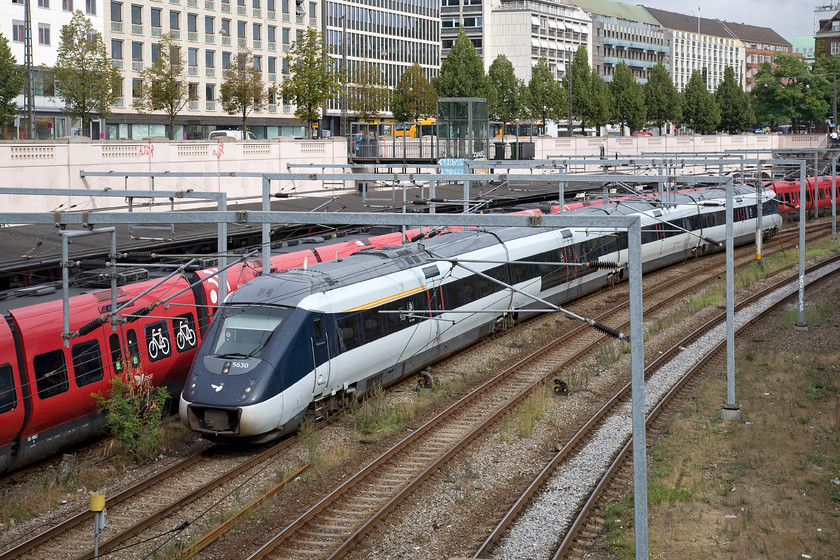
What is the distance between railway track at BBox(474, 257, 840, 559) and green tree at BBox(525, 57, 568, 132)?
66.2 m

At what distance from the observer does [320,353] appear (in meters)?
18.1

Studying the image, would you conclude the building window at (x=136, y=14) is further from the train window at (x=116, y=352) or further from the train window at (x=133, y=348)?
the train window at (x=116, y=352)

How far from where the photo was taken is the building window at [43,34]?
60.4 metres

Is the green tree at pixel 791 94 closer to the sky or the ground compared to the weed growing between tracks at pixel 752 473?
closer to the sky

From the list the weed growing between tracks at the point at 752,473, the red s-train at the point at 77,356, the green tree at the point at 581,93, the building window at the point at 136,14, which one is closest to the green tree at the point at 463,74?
the green tree at the point at 581,93

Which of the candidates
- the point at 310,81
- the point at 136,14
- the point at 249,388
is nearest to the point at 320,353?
the point at 249,388

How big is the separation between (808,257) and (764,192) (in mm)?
4652

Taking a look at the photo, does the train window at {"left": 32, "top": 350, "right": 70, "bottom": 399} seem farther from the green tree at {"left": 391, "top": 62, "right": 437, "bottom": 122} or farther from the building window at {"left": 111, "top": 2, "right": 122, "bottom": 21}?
the green tree at {"left": 391, "top": 62, "right": 437, "bottom": 122}

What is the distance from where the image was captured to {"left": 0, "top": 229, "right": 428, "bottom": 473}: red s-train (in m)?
16.0

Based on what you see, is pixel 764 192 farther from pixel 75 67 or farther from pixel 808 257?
pixel 75 67

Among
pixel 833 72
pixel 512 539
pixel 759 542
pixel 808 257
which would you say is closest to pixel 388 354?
pixel 512 539

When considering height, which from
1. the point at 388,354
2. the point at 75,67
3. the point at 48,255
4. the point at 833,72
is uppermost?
the point at 833,72

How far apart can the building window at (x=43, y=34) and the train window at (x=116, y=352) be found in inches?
1877

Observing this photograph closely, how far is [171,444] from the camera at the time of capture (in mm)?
18031
